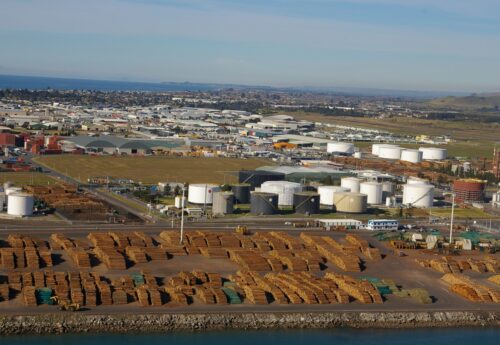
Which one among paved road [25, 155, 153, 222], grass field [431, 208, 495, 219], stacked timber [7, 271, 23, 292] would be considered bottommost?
grass field [431, 208, 495, 219]

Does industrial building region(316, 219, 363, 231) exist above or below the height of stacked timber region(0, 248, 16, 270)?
below

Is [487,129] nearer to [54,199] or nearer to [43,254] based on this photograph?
[54,199]

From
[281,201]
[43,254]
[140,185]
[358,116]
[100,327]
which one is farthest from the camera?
[358,116]

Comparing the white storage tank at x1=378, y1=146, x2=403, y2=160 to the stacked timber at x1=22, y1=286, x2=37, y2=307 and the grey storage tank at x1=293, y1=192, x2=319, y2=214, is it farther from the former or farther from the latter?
the stacked timber at x1=22, y1=286, x2=37, y2=307

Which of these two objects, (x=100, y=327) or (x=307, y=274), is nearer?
(x=100, y=327)

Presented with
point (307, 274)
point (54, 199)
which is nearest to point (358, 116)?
point (54, 199)

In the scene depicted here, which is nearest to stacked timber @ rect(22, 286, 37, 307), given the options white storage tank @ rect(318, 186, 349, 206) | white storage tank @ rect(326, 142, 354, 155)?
white storage tank @ rect(318, 186, 349, 206)

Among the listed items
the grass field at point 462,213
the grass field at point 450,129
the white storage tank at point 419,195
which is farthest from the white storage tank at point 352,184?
the grass field at point 450,129
